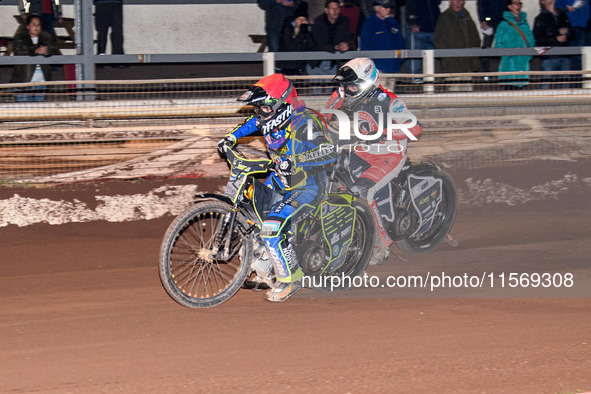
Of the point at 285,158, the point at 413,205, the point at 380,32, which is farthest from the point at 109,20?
the point at 285,158

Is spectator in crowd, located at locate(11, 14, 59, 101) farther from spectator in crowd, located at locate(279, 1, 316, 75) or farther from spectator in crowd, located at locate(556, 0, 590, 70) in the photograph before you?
spectator in crowd, located at locate(556, 0, 590, 70)

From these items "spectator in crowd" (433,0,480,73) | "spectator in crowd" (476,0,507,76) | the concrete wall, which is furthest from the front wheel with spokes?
the concrete wall

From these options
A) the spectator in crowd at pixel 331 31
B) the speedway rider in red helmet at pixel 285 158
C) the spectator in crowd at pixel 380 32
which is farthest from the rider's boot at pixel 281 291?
the spectator in crowd at pixel 380 32

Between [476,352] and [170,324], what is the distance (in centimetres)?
215

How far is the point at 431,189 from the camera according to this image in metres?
8.21

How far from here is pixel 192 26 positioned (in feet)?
49.8

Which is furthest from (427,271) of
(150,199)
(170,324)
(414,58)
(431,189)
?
(414,58)

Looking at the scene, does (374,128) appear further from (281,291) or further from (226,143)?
(281,291)

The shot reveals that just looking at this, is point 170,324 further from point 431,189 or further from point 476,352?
point 431,189

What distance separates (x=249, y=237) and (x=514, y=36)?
7.48 metres

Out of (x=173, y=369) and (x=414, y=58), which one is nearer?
(x=173, y=369)

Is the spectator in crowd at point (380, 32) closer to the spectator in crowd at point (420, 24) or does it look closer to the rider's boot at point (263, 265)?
the spectator in crowd at point (420, 24)

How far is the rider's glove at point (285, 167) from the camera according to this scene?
6562 mm

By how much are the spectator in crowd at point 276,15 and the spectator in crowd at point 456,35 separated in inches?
82.7
